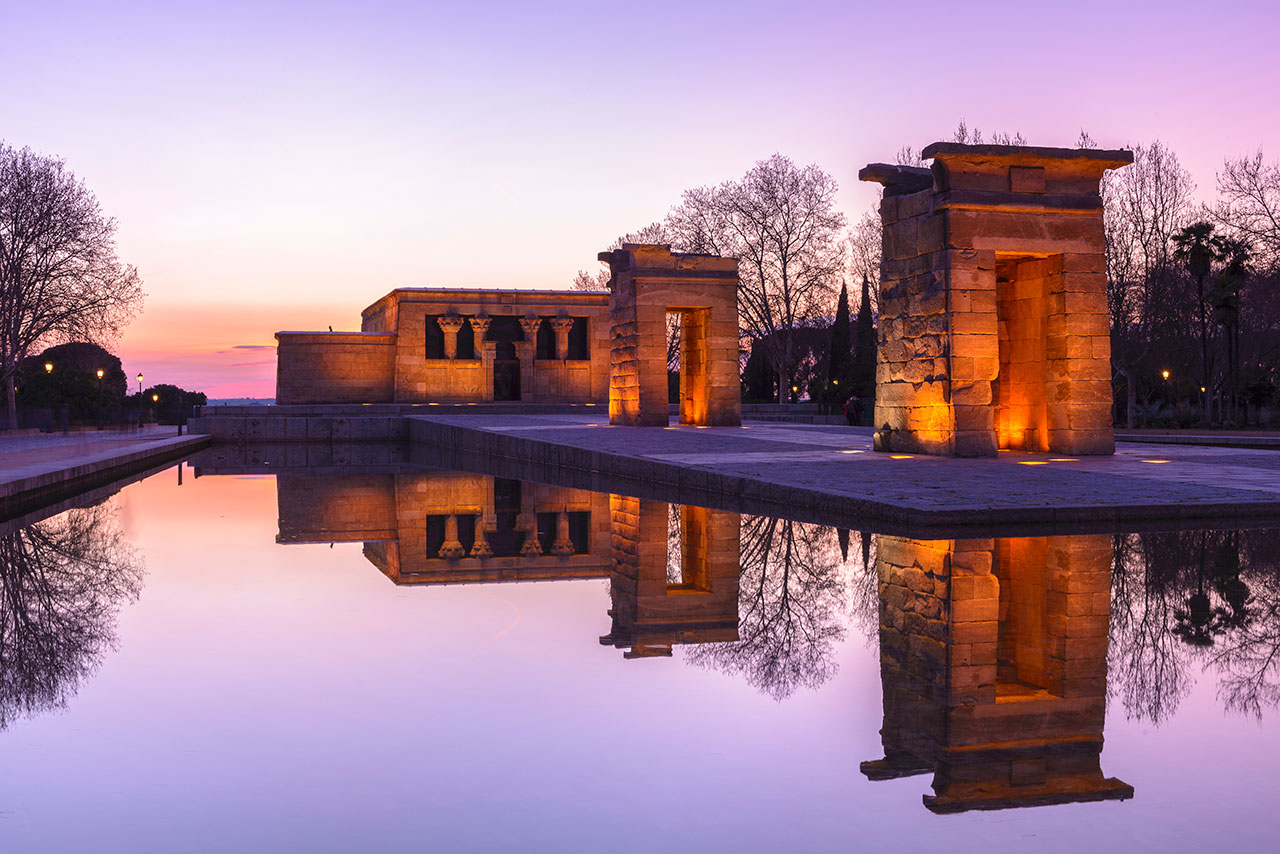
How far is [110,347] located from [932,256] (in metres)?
35.6

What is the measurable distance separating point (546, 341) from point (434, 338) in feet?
15.8

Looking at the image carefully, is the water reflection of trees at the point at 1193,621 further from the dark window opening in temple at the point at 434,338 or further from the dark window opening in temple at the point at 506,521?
the dark window opening in temple at the point at 434,338

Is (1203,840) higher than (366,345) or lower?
lower

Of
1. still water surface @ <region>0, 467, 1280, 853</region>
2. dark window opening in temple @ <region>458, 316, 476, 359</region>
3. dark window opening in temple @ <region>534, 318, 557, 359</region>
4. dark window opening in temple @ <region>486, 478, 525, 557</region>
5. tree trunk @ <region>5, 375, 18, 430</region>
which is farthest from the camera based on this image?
dark window opening in temple @ <region>534, 318, 557, 359</region>

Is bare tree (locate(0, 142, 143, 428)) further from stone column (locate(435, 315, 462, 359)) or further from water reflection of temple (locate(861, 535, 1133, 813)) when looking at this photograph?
water reflection of temple (locate(861, 535, 1133, 813))

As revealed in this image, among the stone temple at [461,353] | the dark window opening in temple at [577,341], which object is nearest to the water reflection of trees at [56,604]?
the stone temple at [461,353]

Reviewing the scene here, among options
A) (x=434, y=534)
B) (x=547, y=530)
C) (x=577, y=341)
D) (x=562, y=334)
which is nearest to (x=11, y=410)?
(x=562, y=334)

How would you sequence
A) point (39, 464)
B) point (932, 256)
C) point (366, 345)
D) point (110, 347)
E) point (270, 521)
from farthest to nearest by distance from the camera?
point (366, 345) → point (110, 347) → point (39, 464) → point (932, 256) → point (270, 521)

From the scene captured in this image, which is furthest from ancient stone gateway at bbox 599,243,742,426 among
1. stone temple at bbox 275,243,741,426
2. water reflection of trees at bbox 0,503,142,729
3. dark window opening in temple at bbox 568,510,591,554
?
water reflection of trees at bbox 0,503,142,729

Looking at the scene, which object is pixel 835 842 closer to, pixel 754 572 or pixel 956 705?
pixel 956 705

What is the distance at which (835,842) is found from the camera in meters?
2.71

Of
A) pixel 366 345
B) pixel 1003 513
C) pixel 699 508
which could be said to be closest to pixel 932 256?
pixel 699 508

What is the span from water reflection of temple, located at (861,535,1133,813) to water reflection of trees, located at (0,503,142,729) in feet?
10.9

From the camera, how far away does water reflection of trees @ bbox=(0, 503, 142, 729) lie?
4516 millimetres
